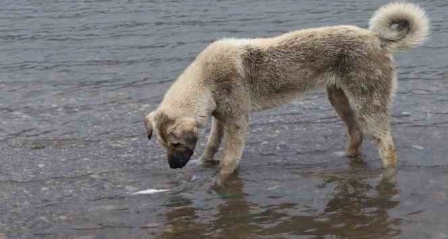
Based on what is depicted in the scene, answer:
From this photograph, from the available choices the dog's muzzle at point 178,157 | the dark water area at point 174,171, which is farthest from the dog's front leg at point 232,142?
the dog's muzzle at point 178,157

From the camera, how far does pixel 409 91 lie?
12055mm

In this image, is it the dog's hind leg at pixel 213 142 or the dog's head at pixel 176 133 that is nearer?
the dog's head at pixel 176 133

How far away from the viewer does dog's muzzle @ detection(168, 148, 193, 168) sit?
809cm

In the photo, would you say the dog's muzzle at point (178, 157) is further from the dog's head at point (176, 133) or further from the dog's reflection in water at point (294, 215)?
the dog's reflection in water at point (294, 215)

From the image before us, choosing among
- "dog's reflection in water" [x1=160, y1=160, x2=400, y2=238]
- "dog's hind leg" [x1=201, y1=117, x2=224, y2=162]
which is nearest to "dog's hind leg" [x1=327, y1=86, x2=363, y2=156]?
"dog's reflection in water" [x1=160, y1=160, x2=400, y2=238]

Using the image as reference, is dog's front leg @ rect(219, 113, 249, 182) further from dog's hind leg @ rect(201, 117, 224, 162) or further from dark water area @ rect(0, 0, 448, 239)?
dog's hind leg @ rect(201, 117, 224, 162)

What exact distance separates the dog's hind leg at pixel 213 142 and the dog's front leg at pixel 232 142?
15.8 inches

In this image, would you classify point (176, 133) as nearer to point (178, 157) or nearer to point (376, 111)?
point (178, 157)

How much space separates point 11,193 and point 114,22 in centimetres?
1130

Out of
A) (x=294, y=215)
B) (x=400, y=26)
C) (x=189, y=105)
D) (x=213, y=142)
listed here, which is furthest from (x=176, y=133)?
(x=400, y=26)

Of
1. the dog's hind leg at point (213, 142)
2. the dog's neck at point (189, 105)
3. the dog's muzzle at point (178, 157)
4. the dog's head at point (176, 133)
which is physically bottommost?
the dog's hind leg at point (213, 142)

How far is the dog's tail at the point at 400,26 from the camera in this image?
861 centimetres

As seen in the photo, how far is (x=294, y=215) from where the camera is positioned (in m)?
7.48

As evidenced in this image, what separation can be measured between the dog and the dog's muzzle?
1.0 inches
